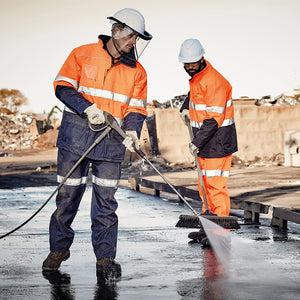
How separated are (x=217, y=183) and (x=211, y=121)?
608 mm

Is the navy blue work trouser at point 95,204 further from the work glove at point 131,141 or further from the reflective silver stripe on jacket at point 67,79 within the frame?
the reflective silver stripe on jacket at point 67,79

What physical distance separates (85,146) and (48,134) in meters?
37.5

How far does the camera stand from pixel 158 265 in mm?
5039

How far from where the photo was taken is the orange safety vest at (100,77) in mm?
4887

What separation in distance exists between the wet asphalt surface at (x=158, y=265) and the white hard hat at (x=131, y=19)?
1.74 m

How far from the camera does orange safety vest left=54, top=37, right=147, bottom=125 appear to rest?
192 inches

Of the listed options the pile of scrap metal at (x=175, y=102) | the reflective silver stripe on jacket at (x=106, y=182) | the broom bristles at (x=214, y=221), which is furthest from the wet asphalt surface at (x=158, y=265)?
the pile of scrap metal at (x=175, y=102)

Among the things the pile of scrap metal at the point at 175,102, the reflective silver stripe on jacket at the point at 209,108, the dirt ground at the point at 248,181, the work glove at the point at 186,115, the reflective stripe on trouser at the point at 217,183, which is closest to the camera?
the reflective silver stripe on jacket at the point at 209,108

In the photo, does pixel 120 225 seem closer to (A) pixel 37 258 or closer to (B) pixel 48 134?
(A) pixel 37 258

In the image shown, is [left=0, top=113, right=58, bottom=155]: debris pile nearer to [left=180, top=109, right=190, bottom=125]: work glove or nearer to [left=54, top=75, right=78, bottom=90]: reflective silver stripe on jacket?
[left=180, top=109, right=190, bottom=125]: work glove

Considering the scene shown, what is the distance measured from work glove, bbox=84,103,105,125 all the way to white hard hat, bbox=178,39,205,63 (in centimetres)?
184

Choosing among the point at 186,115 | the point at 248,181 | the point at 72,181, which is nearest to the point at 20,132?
the point at 248,181

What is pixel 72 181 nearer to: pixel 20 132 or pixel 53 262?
pixel 53 262

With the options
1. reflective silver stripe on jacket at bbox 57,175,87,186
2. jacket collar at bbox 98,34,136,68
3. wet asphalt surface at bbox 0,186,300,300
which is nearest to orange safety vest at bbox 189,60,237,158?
wet asphalt surface at bbox 0,186,300,300
